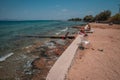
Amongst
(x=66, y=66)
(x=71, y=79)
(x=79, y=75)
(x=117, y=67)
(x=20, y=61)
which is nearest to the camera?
(x=71, y=79)

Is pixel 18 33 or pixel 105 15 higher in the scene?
pixel 105 15

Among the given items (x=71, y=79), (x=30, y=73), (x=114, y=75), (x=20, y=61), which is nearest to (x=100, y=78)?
(x=114, y=75)

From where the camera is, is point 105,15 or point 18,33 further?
point 105,15

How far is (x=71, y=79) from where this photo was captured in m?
4.05

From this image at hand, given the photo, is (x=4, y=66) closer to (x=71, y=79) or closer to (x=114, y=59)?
(x=71, y=79)

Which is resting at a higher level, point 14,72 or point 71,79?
point 71,79

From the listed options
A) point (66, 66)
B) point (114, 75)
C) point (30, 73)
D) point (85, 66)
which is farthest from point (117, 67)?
point (30, 73)

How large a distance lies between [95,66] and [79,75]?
3.97ft

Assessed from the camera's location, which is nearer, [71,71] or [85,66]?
[71,71]

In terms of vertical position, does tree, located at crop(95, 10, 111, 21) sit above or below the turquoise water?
above

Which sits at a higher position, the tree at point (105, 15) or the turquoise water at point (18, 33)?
the tree at point (105, 15)

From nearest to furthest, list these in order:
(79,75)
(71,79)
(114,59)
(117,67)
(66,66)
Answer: (71,79)
(79,75)
(66,66)
(117,67)
(114,59)

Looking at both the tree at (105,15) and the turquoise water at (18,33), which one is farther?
the tree at (105,15)

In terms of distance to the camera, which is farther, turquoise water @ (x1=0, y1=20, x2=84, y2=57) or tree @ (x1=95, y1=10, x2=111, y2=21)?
tree @ (x1=95, y1=10, x2=111, y2=21)
